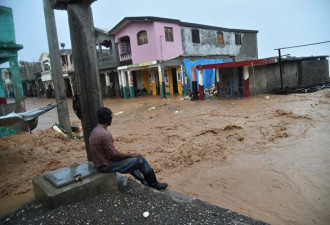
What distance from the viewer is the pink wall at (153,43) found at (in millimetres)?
19872

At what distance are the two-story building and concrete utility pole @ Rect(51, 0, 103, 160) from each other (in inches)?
537

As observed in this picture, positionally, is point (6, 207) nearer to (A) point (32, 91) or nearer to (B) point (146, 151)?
(B) point (146, 151)

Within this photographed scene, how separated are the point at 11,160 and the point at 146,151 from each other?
3.43 meters

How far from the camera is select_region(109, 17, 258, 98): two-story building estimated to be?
65.4ft

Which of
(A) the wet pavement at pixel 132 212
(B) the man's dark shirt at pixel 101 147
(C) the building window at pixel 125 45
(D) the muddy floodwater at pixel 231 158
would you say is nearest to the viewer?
(A) the wet pavement at pixel 132 212

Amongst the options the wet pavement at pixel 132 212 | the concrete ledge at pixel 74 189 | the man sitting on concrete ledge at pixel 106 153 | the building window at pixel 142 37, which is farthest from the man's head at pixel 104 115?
the building window at pixel 142 37

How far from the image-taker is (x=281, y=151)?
629cm

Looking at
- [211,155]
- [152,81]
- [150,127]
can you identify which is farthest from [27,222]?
[152,81]

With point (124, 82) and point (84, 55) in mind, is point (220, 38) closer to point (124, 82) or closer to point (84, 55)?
point (124, 82)

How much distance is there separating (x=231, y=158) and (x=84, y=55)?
4.08 m

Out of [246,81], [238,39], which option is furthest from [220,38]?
[246,81]

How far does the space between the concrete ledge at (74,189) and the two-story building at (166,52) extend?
1427 cm

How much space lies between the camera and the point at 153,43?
20000mm

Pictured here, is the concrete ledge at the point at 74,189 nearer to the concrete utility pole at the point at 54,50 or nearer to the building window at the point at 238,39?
the concrete utility pole at the point at 54,50
